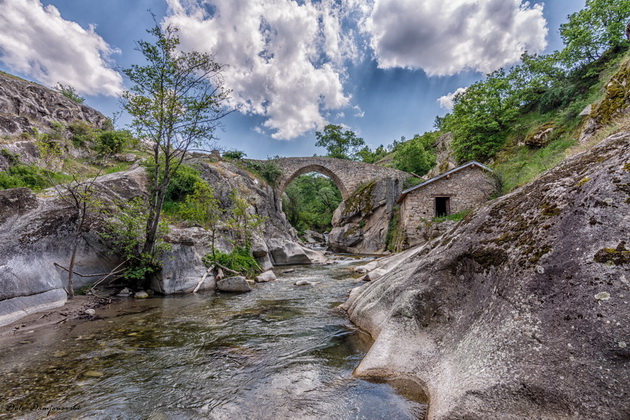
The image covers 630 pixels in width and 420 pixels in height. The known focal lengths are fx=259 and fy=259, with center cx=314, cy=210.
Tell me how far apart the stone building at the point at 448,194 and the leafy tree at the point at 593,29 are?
12983 mm

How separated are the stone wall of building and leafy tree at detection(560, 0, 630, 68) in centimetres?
1312

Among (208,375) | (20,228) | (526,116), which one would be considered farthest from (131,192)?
(526,116)

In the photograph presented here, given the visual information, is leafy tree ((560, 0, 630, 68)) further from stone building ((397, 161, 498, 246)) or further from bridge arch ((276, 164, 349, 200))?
bridge arch ((276, 164, 349, 200))

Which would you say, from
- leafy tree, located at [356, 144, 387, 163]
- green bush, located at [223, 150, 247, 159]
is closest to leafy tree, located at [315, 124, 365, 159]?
leafy tree, located at [356, 144, 387, 163]

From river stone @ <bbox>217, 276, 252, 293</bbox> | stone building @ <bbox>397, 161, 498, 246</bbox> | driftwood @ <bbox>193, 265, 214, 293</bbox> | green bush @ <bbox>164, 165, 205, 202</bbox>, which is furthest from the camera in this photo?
stone building @ <bbox>397, 161, 498, 246</bbox>

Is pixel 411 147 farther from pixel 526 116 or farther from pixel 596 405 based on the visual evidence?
pixel 596 405

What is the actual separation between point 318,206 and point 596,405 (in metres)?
44.8

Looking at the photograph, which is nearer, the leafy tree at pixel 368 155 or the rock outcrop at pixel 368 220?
the rock outcrop at pixel 368 220

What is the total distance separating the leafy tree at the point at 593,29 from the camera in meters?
18.1

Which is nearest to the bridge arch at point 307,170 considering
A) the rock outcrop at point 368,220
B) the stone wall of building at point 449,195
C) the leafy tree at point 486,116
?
the rock outcrop at point 368,220

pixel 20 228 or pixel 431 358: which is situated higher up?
pixel 20 228

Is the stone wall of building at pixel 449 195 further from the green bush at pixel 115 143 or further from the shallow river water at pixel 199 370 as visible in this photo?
the green bush at pixel 115 143

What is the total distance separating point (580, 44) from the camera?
19859mm

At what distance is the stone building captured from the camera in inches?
699
